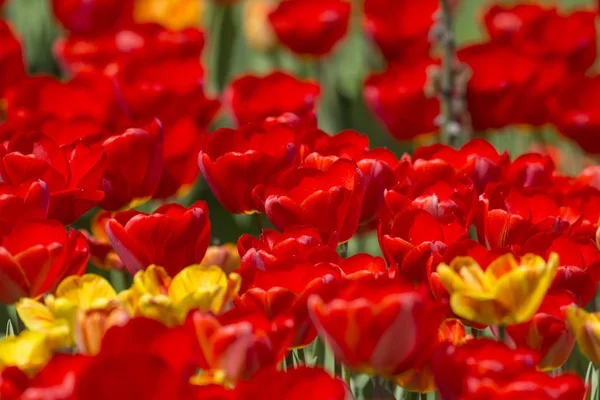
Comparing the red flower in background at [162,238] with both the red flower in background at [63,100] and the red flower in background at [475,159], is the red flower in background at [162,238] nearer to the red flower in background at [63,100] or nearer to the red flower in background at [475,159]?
the red flower in background at [475,159]

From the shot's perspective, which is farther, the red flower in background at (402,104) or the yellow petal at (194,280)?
the red flower in background at (402,104)

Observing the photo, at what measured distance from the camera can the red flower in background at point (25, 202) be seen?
93cm

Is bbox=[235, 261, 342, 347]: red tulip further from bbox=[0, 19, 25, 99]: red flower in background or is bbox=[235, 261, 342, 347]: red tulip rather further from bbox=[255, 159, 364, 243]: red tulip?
bbox=[0, 19, 25, 99]: red flower in background

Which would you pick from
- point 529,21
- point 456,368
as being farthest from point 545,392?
point 529,21

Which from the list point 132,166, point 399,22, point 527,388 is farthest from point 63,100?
point 527,388

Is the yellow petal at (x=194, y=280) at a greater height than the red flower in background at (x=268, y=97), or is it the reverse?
the red flower in background at (x=268, y=97)

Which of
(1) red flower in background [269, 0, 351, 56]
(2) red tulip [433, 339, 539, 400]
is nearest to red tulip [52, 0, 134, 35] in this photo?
(1) red flower in background [269, 0, 351, 56]

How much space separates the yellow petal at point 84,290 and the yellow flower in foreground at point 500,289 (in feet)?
0.90

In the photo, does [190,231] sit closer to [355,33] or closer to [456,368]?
[456,368]

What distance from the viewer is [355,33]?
2.93 m

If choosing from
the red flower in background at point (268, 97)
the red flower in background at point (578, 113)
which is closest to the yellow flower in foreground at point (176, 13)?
the red flower in background at point (268, 97)

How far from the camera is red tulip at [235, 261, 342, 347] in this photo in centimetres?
78

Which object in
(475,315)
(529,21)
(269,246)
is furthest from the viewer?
(529,21)

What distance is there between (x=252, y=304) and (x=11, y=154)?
1.12ft
